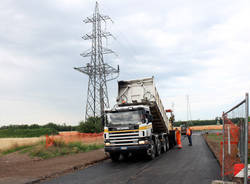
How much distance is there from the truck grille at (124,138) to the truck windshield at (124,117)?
1.83 feet

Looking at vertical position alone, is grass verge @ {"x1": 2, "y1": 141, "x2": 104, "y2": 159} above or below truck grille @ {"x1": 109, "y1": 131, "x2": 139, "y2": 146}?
below

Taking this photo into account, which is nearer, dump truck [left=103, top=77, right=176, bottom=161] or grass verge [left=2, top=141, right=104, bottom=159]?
dump truck [left=103, top=77, right=176, bottom=161]

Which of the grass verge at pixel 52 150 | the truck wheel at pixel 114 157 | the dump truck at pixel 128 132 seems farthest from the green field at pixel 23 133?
the dump truck at pixel 128 132

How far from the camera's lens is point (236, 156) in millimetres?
6816

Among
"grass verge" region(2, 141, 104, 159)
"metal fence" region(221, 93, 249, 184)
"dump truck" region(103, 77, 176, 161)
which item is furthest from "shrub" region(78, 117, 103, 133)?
"metal fence" region(221, 93, 249, 184)

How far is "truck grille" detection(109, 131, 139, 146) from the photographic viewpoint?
12695 mm

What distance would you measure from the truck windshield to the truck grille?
1.83 feet

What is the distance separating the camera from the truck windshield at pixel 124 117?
13.0m

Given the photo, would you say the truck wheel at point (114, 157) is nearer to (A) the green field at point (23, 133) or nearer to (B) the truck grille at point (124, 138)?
(B) the truck grille at point (124, 138)

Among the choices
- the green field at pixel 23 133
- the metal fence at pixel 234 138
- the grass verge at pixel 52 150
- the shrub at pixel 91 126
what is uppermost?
the metal fence at pixel 234 138

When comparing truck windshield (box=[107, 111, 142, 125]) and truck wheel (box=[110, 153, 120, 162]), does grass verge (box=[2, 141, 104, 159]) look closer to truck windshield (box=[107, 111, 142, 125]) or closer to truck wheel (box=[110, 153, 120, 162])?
truck wheel (box=[110, 153, 120, 162])

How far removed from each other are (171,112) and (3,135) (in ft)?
146

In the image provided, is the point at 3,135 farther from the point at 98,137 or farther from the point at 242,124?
the point at 242,124

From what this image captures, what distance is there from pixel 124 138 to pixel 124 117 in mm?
1063
